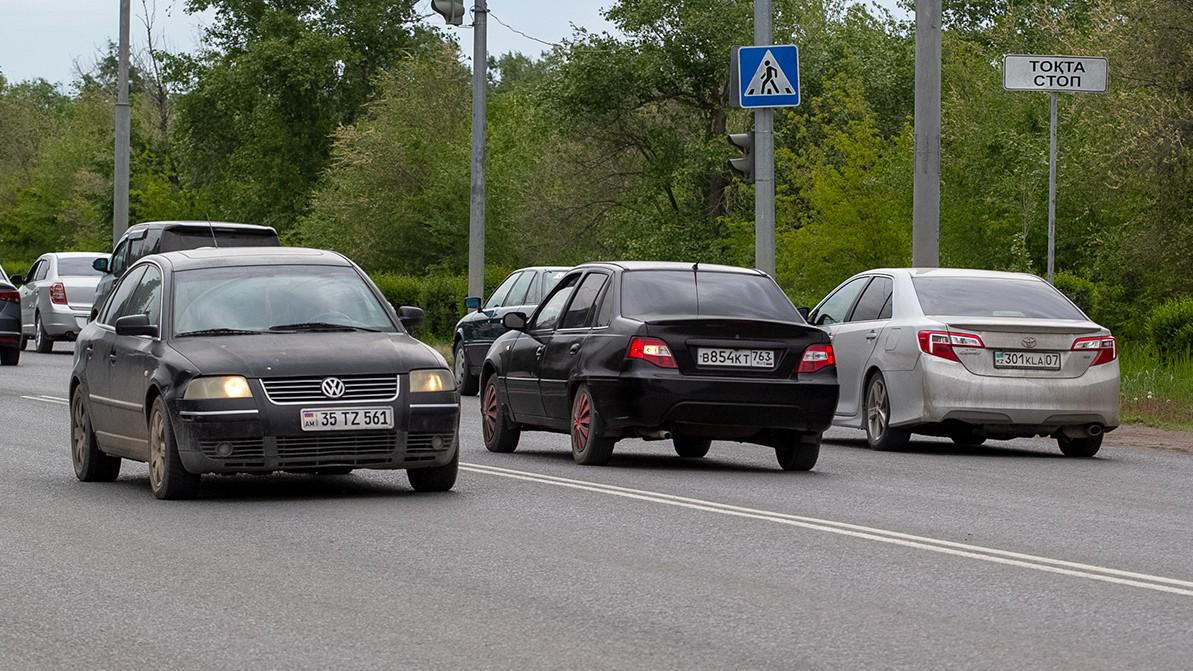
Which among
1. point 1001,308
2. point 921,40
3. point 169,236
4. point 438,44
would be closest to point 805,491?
point 1001,308

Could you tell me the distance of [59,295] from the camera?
35.9m

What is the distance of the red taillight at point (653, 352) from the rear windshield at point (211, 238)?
44.3 ft

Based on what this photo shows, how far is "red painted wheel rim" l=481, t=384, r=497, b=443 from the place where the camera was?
16891 mm

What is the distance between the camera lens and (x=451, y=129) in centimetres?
6669

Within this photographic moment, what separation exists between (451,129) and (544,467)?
5234 centimetres

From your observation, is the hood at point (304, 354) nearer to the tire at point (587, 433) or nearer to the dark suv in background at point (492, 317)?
the tire at point (587, 433)

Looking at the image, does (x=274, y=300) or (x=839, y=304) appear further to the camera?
(x=839, y=304)

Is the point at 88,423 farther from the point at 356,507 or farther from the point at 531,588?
the point at 531,588

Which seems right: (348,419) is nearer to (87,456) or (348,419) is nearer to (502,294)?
→ (87,456)

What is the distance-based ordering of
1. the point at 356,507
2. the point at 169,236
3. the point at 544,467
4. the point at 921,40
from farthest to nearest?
the point at 169,236 < the point at 921,40 < the point at 544,467 < the point at 356,507

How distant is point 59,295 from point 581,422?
73.9 feet

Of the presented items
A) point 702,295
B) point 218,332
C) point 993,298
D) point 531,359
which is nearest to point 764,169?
point 993,298

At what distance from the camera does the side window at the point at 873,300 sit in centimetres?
1838

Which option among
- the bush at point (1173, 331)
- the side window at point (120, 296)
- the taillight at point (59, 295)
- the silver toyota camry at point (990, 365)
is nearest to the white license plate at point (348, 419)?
the side window at point (120, 296)
